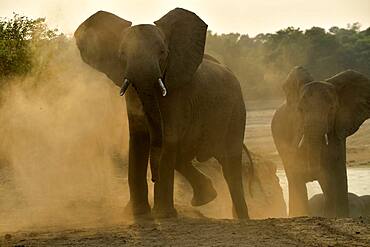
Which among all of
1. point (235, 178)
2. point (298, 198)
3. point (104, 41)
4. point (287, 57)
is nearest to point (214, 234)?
point (104, 41)

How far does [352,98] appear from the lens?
1212 cm

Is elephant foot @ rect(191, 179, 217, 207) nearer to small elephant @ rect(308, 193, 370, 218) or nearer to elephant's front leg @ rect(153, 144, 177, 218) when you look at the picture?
elephant's front leg @ rect(153, 144, 177, 218)

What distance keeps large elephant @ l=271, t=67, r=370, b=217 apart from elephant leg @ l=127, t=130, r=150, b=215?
3.24 metres

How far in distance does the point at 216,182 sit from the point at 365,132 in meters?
21.6

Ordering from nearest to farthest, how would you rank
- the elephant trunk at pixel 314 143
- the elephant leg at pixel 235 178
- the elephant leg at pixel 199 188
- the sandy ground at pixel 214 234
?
the sandy ground at pixel 214 234 → the elephant leg at pixel 235 178 → the elephant leg at pixel 199 188 → the elephant trunk at pixel 314 143

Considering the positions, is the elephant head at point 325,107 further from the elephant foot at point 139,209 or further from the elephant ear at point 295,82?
the elephant foot at point 139,209

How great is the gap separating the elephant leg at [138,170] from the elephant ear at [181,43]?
685mm

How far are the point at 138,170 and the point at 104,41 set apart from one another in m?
1.58

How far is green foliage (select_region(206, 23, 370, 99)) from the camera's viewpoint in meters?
48.3

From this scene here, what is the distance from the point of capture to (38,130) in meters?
13.6

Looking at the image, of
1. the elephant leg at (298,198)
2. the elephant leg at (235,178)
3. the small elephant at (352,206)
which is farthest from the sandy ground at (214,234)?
the small elephant at (352,206)

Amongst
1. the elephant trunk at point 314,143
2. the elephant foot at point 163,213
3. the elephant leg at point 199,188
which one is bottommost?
the elephant foot at point 163,213

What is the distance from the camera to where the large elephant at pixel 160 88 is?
798 cm

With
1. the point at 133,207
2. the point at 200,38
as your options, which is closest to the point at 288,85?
the point at 200,38
